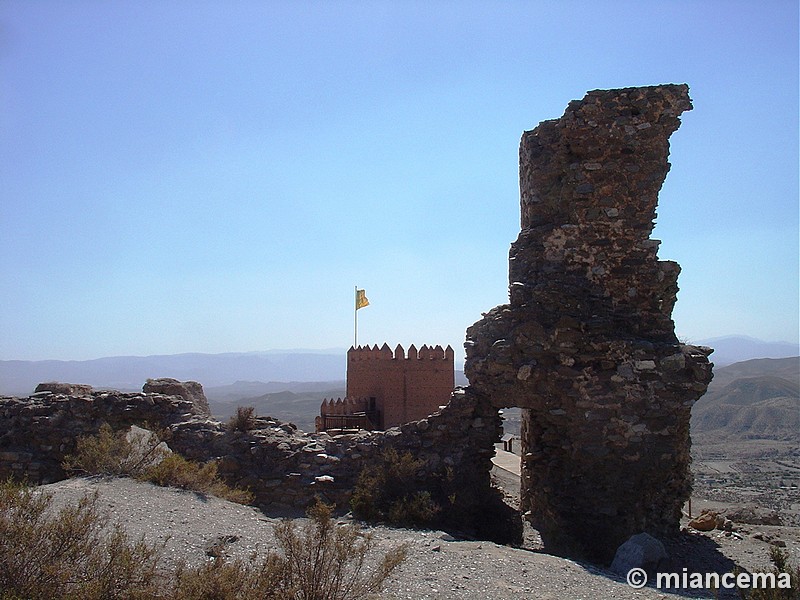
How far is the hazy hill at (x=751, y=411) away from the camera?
51.2 metres

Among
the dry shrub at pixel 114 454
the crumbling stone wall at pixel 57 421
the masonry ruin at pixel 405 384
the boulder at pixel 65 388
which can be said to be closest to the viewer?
the dry shrub at pixel 114 454

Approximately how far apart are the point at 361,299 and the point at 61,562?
70.4 feet

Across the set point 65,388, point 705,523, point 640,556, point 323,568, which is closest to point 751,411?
point 705,523

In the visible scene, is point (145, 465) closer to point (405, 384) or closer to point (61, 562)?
point (61, 562)

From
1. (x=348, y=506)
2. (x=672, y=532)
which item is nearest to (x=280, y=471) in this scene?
(x=348, y=506)

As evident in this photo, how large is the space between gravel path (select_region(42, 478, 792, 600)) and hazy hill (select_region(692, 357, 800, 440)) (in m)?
48.4

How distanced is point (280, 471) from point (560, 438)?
12.1ft

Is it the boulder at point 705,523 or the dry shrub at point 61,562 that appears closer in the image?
the dry shrub at point 61,562

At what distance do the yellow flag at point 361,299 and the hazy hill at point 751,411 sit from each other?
35.9 metres

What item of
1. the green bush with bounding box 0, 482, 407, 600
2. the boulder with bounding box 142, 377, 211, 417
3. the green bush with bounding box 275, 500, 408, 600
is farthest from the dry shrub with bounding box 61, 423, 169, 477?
the green bush with bounding box 275, 500, 408, 600

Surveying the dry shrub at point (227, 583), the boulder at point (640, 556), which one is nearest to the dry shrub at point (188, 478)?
the dry shrub at point (227, 583)

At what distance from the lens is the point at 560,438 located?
866 centimetres

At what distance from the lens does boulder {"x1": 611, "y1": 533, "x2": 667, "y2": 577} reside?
22.0ft

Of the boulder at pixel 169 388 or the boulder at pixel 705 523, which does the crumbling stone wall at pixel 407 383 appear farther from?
the boulder at pixel 705 523
